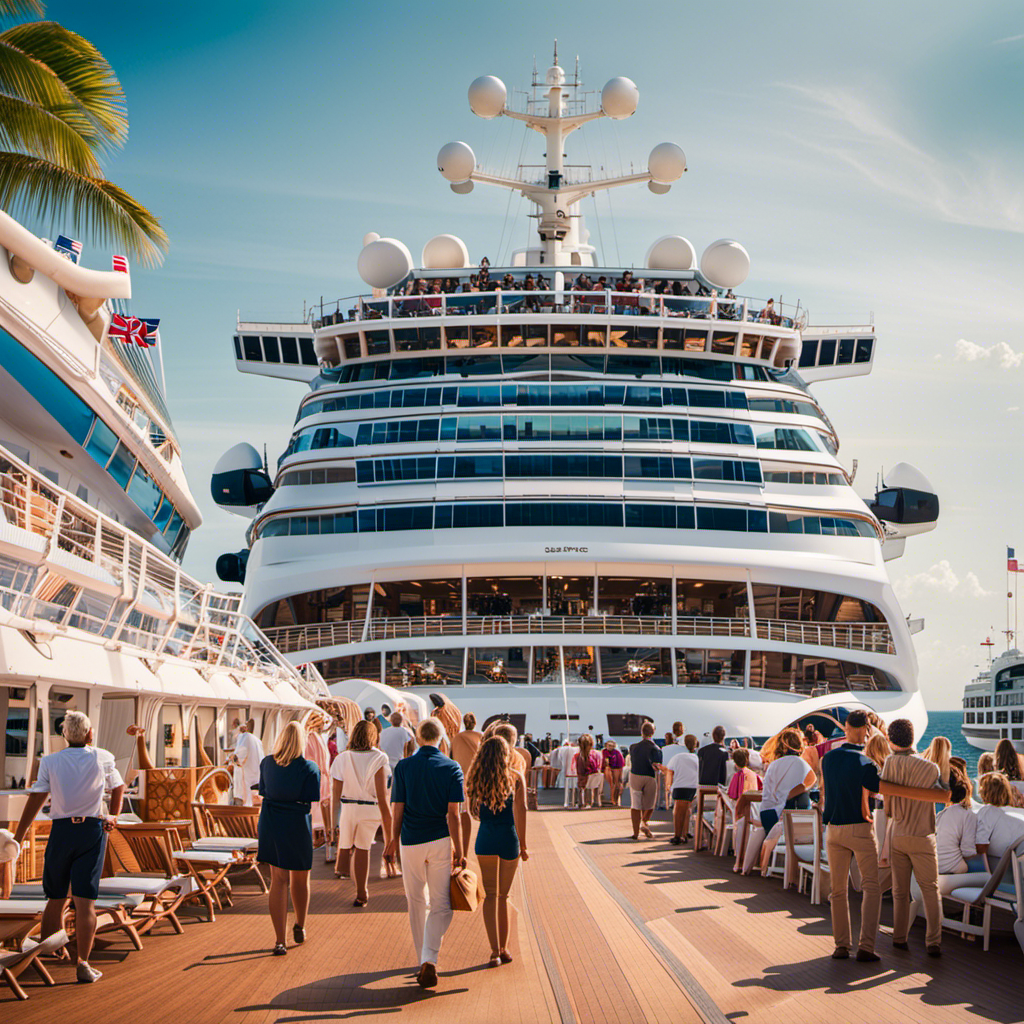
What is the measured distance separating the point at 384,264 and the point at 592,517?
15.3 meters

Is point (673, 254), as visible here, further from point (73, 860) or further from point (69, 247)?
point (73, 860)

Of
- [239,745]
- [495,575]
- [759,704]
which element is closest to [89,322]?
[239,745]

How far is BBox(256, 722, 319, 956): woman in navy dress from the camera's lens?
8734 millimetres

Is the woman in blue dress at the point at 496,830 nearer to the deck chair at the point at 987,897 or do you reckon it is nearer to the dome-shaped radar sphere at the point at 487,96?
the deck chair at the point at 987,897

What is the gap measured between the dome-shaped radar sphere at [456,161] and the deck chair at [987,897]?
44659 mm

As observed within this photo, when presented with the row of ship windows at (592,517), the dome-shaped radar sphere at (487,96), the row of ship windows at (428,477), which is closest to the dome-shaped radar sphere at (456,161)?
the dome-shaped radar sphere at (487,96)

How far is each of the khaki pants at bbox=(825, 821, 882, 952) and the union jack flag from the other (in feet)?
82.4

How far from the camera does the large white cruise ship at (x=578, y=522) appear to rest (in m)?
36.3

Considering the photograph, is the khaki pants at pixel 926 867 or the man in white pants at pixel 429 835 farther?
the khaki pants at pixel 926 867

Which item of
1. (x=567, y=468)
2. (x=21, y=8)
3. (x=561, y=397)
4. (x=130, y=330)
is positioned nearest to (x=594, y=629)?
(x=567, y=468)

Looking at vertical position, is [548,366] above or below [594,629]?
above

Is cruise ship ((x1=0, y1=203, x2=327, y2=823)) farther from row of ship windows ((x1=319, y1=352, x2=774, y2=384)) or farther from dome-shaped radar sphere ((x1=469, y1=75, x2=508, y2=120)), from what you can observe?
dome-shaped radar sphere ((x1=469, y1=75, x2=508, y2=120))

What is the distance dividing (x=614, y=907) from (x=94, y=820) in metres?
5.25

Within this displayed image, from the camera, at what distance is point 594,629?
36.7m
